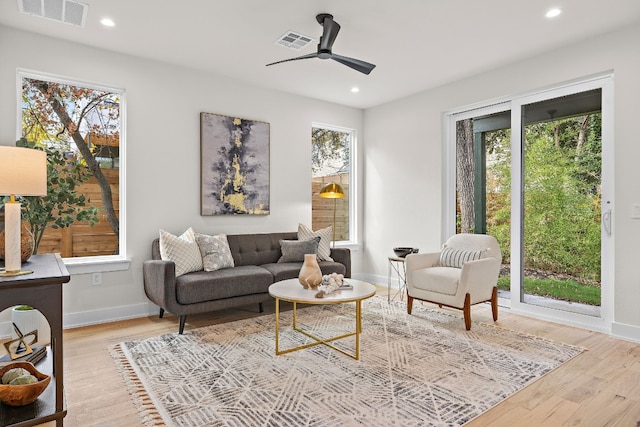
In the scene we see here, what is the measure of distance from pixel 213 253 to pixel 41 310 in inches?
88.2

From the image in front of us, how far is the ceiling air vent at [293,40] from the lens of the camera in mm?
3389

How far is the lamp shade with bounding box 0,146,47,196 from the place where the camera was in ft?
5.65

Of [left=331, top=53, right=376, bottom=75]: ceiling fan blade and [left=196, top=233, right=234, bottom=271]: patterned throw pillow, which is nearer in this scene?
[left=331, top=53, right=376, bottom=75]: ceiling fan blade

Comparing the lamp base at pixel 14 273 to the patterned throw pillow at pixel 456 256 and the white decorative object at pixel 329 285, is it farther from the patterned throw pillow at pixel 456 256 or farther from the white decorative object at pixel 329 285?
the patterned throw pillow at pixel 456 256

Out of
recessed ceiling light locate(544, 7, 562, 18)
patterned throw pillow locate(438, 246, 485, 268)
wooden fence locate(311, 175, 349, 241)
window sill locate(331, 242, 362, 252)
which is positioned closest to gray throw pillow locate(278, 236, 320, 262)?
wooden fence locate(311, 175, 349, 241)

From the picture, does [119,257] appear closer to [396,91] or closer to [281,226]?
[281,226]

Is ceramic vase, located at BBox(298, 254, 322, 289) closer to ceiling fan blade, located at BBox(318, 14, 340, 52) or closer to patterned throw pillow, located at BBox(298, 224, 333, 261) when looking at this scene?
patterned throw pillow, located at BBox(298, 224, 333, 261)

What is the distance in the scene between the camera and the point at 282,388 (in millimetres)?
2289

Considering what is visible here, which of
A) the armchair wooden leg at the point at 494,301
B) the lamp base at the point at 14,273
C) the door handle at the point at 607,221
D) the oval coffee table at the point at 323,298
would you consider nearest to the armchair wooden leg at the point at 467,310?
the armchair wooden leg at the point at 494,301

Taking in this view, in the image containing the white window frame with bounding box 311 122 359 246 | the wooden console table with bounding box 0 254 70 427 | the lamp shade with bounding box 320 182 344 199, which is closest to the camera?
the wooden console table with bounding box 0 254 70 427

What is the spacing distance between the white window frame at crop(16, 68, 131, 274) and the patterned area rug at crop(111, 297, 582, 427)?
0.96m

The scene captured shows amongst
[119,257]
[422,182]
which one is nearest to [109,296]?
[119,257]

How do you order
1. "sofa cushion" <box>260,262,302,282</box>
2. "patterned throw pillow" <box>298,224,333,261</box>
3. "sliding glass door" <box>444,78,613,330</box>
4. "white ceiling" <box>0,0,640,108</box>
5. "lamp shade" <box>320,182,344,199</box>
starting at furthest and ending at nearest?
"lamp shade" <box>320,182,344,199</box>, "patterned throw pillow" <box>298,224,333,261</box>, "sofa cushion" <box>260,262,302,282</box>, "sliding glass door" <box>444,78,613,330</box>, "white ceiling" <box>0,0,640,108</box>

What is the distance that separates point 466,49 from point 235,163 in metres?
2.72
